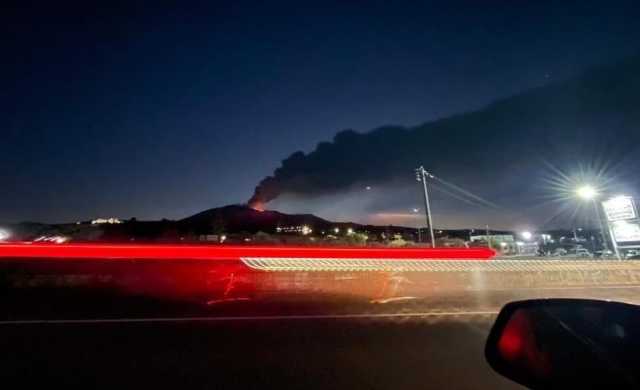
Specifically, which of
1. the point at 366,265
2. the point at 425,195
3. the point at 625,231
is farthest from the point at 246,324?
the point at 625,231

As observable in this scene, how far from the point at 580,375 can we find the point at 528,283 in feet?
63.7

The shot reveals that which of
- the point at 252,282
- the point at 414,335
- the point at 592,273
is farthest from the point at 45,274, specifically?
the point at 592,273

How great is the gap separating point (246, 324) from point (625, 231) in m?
39.7

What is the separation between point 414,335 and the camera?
262 inches

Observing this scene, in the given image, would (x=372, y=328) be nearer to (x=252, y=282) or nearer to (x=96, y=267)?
(x=252, y=282)

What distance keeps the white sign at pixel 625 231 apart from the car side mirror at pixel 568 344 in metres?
39.8

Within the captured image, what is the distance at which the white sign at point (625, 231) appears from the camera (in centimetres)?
3076

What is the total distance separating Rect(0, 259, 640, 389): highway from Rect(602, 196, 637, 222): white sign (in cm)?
2259

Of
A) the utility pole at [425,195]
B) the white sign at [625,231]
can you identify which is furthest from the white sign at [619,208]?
the utility pole at [425,195]

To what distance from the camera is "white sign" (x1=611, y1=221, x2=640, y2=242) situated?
30.8 m

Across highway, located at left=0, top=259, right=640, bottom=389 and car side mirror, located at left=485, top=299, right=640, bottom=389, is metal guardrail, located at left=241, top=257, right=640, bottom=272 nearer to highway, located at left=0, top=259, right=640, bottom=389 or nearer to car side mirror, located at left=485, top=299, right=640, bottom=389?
highway, located at left=0, top=259, right=640, bottom=389

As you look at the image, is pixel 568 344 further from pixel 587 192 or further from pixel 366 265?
pixel 587 192

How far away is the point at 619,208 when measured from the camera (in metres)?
32.2

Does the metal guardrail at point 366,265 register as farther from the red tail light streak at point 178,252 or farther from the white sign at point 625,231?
the white sign at point 625,231
